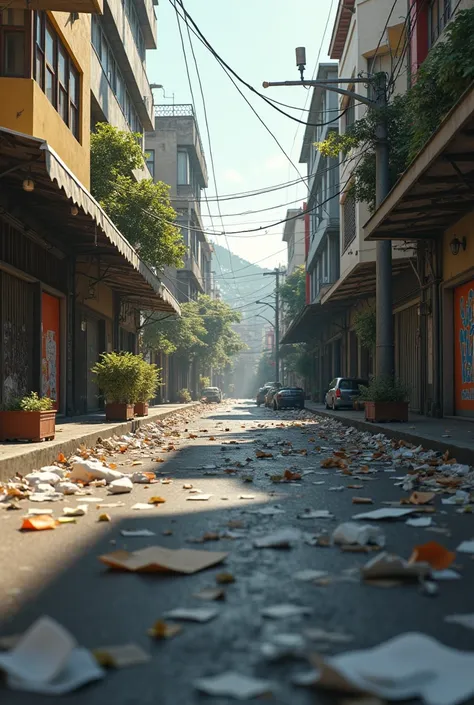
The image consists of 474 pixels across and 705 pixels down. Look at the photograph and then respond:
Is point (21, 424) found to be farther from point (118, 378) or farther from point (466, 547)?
point (118, 378)

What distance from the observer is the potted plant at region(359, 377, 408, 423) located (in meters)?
16.6

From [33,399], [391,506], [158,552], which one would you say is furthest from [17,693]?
[33,399]

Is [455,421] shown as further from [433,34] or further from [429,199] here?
[433,34]

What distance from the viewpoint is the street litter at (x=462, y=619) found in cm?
320

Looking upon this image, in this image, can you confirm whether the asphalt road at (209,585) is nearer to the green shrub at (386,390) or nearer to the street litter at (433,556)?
the street litter at (433,556)

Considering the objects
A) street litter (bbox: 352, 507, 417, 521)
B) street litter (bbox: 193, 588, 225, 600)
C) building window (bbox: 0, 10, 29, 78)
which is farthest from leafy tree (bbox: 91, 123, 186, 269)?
street litter (bbox: 193, 588, 225, 600)

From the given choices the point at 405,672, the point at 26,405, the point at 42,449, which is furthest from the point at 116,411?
the point at 405,672

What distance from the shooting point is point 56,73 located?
15.7 meters

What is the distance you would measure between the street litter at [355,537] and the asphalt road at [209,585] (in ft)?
0.38

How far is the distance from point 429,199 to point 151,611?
1277 centimetres

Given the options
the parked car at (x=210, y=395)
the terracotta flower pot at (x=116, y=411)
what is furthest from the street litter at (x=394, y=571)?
the parked car at (x=210, y=395)

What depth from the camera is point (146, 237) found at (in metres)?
24.8

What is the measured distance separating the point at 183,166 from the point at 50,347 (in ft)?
177

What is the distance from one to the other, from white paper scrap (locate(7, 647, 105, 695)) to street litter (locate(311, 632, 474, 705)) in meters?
→ 0.73
